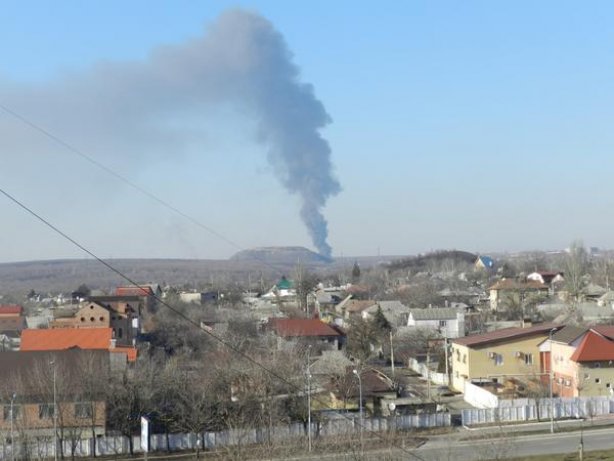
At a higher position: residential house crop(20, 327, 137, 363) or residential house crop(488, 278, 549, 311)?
residential house crop(488, 278, 549, 311)

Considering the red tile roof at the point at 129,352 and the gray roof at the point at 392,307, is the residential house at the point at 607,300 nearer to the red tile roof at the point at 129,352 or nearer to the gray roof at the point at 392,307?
the gray roof at the point at 392,307

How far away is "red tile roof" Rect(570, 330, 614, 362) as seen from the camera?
76.3 feet

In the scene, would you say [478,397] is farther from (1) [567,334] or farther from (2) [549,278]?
(2) [549,278]

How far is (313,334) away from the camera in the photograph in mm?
35531

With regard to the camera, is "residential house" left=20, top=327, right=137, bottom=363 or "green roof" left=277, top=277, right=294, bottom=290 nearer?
"residential house" left=20, top=327, right=137, bottom=363

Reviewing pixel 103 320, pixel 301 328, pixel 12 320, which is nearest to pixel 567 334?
pixel 301 328

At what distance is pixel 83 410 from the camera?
19562 mm

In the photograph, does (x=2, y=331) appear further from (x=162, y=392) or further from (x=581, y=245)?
(x=581, y=245)

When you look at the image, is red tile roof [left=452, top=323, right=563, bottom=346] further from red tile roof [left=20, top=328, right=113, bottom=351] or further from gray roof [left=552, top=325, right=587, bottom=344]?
red tile roof [left=20, top=328, right=113, bottom=351]

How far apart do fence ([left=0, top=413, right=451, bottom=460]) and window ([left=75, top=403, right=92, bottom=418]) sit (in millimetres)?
585

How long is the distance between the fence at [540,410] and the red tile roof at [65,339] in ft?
46.1

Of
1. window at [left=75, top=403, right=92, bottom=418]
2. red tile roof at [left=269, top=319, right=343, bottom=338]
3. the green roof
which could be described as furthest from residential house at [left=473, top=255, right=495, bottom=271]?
window at [left=75, top=403, right=92, bottom=418]

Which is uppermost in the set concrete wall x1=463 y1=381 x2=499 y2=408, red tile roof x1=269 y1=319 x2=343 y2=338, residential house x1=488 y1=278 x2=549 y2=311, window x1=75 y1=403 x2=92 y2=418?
residential house x1=488 y1=278 x2=549 y2=311

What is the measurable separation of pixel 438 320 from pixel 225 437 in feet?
75.9
